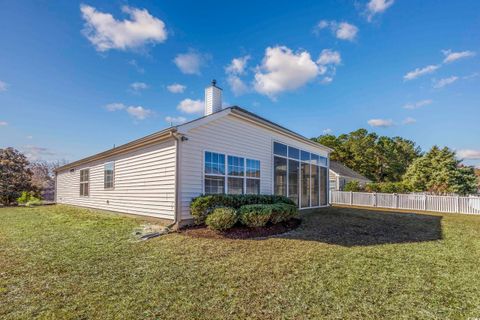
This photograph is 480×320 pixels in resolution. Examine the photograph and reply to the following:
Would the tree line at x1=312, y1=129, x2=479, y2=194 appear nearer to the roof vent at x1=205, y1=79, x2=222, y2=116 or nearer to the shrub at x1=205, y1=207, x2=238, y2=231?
the roof vent at x1=205, y1=79, x2=222, y2=116

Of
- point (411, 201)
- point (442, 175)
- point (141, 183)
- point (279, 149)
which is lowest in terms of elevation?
point (411, 201)

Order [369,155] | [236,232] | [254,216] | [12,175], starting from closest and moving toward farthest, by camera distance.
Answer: [236,232]
[254,216]
[12,175]
[369,155]

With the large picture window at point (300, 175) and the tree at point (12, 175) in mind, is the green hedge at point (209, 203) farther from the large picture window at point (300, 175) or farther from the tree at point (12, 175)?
the tree at point (12, 175)

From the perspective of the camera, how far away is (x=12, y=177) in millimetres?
20375

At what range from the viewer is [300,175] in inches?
484

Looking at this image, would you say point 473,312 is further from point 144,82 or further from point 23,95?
point 23,95

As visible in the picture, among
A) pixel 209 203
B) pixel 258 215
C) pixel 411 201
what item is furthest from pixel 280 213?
pixel 411 201

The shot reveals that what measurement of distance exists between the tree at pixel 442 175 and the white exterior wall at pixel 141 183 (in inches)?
854

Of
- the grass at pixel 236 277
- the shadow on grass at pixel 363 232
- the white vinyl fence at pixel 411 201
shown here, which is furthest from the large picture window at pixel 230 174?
the white vinyl fence at pixel 411 201

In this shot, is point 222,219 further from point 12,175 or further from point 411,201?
point 12,175

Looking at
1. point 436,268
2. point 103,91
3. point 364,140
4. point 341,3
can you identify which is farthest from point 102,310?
point 364,140

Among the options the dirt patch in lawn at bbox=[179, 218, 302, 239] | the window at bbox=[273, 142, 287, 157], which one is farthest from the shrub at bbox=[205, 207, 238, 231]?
the window at bbox=[273, 142, 287, 157]

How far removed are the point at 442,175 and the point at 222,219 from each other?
24.3 metres

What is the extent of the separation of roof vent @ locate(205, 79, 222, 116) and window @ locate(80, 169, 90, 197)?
29.1ft
